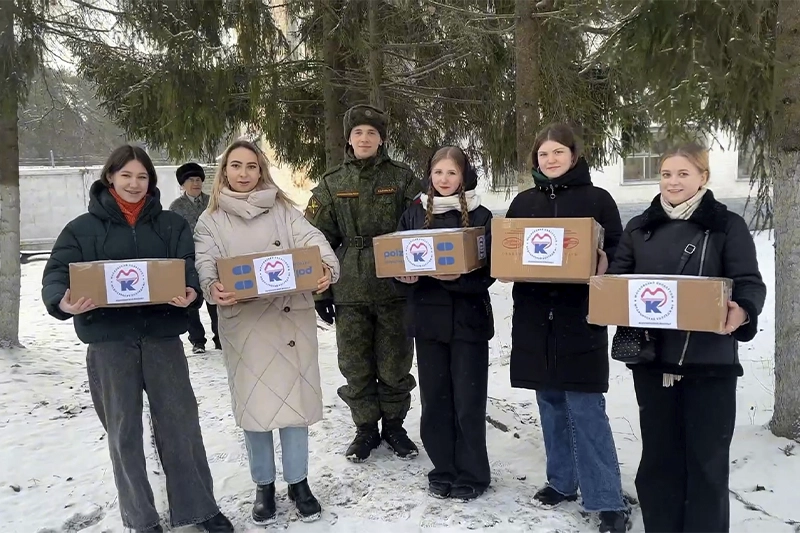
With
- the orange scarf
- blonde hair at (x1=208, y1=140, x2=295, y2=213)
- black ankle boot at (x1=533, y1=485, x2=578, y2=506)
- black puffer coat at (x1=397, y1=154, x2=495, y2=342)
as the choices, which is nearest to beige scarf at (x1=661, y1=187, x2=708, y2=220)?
black puffer coat at (x1=397, y1=154, x2=495, y2=342)

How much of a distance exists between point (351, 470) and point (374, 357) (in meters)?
0.71

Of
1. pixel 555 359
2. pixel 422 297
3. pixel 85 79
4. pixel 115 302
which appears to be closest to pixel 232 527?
pixel 115 302

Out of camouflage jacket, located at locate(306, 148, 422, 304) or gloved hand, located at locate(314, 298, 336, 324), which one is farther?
gloved hand, located at locate(314, 298, 336, 324)

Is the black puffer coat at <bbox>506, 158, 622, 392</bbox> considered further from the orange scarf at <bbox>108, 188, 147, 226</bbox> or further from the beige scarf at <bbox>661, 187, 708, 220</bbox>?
the orange scarf at <bbox>108, 188, 147, 226</bbox>

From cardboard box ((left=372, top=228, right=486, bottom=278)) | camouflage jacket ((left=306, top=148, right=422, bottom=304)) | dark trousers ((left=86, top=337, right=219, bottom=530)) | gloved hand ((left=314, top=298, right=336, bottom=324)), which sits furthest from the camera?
gloved hand ((left=314, top=298, right=336, bottom=324))

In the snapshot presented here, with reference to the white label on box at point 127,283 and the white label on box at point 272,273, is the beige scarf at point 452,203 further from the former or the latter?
the white label on box at point 127,283

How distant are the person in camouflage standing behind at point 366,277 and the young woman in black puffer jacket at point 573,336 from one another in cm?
95

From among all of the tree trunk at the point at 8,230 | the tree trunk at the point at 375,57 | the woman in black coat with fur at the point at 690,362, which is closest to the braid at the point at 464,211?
the woman in black coat with fur at the point at 690,362

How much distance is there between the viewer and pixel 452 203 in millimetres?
3381

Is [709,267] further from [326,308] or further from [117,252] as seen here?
[117,252]

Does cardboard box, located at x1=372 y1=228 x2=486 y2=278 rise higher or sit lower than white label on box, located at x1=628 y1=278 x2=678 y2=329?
higher

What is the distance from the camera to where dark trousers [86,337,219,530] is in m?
3.00

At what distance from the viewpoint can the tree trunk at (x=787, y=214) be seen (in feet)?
12.1

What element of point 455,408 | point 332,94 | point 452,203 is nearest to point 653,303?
point 452,203
